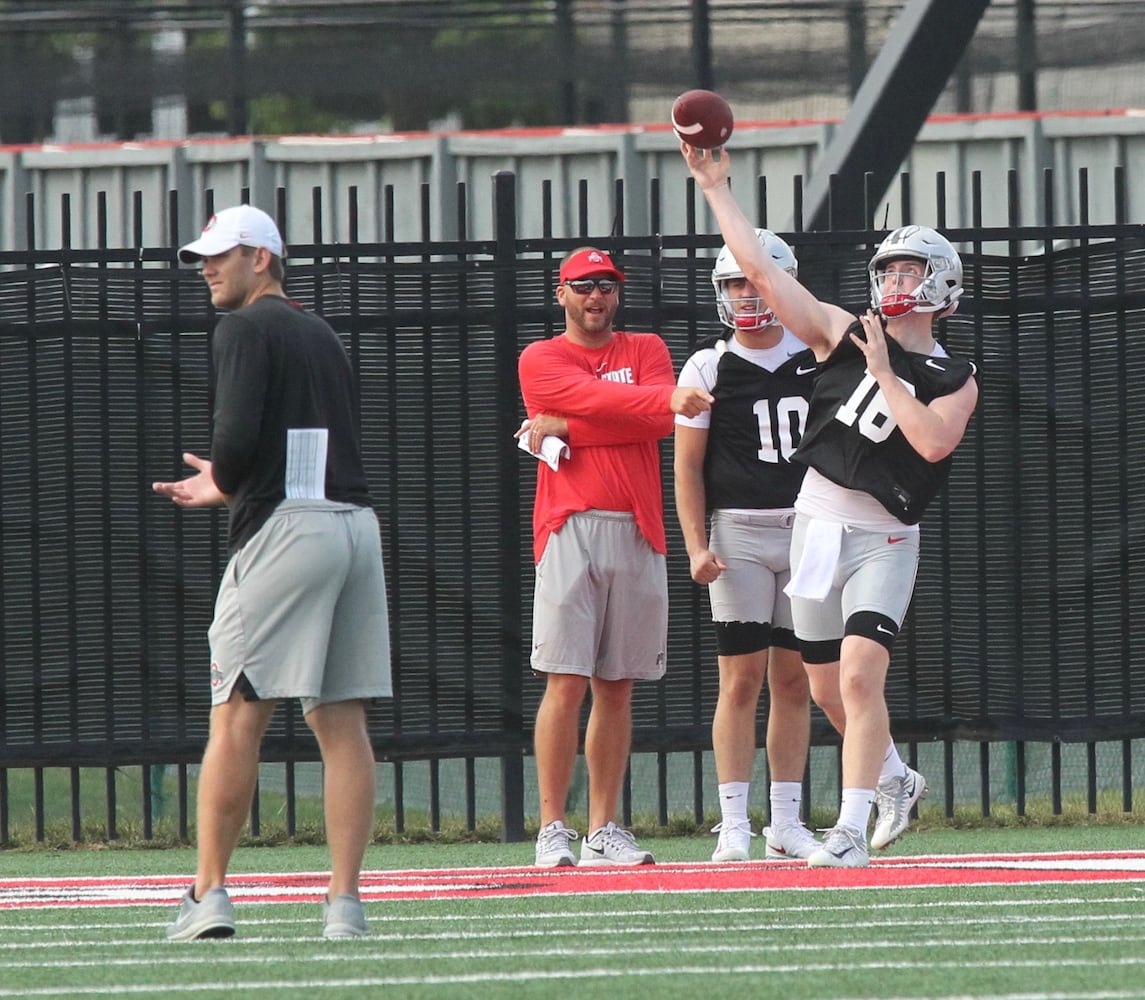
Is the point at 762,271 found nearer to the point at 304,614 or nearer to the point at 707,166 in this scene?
the point at 707,166

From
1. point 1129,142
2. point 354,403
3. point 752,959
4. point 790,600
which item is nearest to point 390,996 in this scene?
point 752,959

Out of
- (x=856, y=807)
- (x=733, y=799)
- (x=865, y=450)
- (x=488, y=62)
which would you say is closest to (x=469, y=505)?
(x=733, y=799)

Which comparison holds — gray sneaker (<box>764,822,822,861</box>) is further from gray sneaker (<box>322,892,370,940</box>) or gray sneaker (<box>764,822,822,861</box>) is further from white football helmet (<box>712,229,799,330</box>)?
gray sneaker (<box>322,892,370,940</box>)

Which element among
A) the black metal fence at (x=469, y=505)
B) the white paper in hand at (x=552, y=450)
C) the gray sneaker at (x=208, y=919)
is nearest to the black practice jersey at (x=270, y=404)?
the gray sneaker at (x=208, y=919)

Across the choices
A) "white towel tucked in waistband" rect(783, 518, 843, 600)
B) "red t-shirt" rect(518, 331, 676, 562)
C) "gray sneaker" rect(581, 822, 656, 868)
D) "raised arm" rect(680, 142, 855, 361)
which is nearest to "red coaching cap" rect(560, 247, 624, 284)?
"red t-shirt" rect(518, 331, 676, 562)

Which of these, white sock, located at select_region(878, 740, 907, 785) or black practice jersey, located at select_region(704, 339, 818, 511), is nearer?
white sock, located at select_region(878, 740, 907, 785)

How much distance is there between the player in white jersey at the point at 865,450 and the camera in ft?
22.2

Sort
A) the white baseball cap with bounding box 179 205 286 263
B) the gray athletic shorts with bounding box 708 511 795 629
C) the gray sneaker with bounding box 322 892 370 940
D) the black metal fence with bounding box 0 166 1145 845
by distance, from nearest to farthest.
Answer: the gray sneaker with bounding box 322 892 370 940 < the white baseball cap with bounding box 179 205 286 263 < the gray athletic shorts with bounding box 708 511 795 629 < the black metal fence with bounding box 0 166 1145 845

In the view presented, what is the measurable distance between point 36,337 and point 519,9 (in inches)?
368

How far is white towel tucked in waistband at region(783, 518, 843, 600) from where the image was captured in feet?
22.7

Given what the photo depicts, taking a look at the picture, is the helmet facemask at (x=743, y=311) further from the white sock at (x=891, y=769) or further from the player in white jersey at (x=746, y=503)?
the white sock at (x=891, y=769)

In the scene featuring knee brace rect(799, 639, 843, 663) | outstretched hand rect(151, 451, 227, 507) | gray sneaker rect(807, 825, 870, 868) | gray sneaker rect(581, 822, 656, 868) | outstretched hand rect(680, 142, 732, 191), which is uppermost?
outstretched hand rect(680, 142, 732, 191)

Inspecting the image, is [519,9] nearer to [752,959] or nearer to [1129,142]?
[1129,142]

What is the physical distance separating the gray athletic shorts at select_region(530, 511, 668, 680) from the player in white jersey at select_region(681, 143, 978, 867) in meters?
0.85
